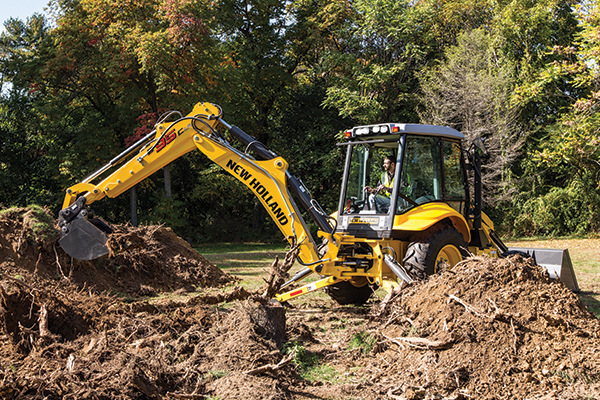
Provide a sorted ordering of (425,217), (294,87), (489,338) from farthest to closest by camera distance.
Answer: (294,87), (425,217), (489,338)

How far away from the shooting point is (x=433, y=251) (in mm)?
6559

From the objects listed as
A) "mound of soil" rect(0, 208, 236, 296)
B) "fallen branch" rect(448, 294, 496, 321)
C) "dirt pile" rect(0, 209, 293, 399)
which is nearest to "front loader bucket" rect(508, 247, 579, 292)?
"fallen branch" rect(448, 294, 496, 321)

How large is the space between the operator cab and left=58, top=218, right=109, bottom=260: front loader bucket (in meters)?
3.08

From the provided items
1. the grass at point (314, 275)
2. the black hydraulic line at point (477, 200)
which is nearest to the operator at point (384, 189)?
the black hydraulic line at point (477, 200)

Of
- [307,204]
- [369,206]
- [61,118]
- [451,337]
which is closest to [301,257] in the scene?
[307,204]

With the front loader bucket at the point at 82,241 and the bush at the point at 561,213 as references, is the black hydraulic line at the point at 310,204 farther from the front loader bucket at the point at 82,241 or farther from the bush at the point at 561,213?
the bush at the point at 561,213

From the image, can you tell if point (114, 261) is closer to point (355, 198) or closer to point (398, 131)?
point (355, 198)

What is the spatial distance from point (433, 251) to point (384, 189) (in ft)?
3.56

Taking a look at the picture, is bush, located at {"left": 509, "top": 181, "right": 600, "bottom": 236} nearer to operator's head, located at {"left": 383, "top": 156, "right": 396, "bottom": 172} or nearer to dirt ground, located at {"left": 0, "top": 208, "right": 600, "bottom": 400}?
operator's head, located at {"left": 383, "top": 156, "right": 396, "bottom": 172}

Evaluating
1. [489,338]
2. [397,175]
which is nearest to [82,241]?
[397,175]

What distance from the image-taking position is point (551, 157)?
20.5 metres

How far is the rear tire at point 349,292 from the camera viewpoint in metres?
7.94

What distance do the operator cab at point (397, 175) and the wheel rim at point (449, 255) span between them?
58 cm

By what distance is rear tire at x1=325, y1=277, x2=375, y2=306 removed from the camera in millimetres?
7938
